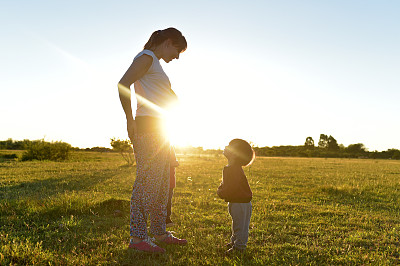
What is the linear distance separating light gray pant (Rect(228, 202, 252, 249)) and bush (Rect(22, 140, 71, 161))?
3127cm

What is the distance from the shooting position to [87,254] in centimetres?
355

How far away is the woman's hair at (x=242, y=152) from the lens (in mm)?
3672

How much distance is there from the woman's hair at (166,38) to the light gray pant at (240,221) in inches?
93.0

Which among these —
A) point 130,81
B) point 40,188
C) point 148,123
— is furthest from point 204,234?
point 40,188

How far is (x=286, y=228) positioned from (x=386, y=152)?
386ft

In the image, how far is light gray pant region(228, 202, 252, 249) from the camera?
3.58 meters

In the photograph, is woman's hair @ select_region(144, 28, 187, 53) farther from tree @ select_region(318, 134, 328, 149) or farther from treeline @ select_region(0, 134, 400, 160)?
tree @ select_region(318, 134, 328, 149)

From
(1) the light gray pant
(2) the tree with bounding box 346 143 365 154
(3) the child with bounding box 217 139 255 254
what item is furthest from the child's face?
(2) the tree with bounding box 346 143 365 154

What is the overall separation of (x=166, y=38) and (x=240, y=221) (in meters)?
2.71

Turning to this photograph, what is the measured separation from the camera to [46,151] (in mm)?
30547

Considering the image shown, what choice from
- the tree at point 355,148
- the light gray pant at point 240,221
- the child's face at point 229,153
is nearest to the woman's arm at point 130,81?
the child's face at point 229,153

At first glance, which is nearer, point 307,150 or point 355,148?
point 307,150

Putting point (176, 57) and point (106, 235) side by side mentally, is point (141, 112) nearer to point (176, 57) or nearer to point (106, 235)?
point (176, 57)

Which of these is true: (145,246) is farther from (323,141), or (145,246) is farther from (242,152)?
(323,141)
